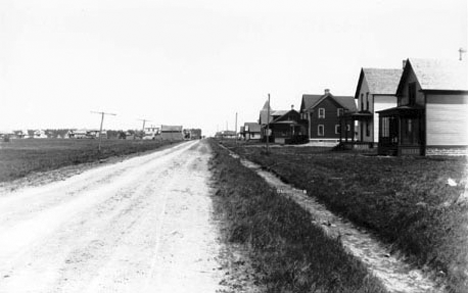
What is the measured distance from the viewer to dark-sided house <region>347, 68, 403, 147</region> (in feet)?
142

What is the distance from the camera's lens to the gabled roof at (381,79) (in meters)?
44.2

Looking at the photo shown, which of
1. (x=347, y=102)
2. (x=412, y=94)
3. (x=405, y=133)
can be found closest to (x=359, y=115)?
(x=405, y=133)

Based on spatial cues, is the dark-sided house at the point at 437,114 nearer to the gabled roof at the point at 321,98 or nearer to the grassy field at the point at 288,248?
the grassy field at the point at 288,248

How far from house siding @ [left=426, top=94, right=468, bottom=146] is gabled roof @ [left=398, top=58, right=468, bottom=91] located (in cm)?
67

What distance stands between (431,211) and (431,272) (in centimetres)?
325

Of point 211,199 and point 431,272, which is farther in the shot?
point 211,199

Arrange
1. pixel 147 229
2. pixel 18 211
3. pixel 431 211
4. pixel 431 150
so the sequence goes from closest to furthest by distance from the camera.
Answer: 1. pixel 147 229
2. pixel 431 211
3. pixel 18 211
4. pixel 431 150

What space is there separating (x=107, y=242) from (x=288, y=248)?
2884 millimetres

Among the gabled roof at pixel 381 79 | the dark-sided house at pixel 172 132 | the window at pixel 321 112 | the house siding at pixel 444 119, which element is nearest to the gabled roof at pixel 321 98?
the window at pixel 321 112

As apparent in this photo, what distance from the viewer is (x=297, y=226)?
8.79 metres

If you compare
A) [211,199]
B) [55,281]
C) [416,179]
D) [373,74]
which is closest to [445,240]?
[55,281]

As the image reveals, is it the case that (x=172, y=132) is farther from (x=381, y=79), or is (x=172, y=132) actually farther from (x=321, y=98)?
(x=381, y=79)

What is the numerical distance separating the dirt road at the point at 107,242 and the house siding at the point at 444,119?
22.4m

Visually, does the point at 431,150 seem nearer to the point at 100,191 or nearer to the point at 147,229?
the point at 100,191
